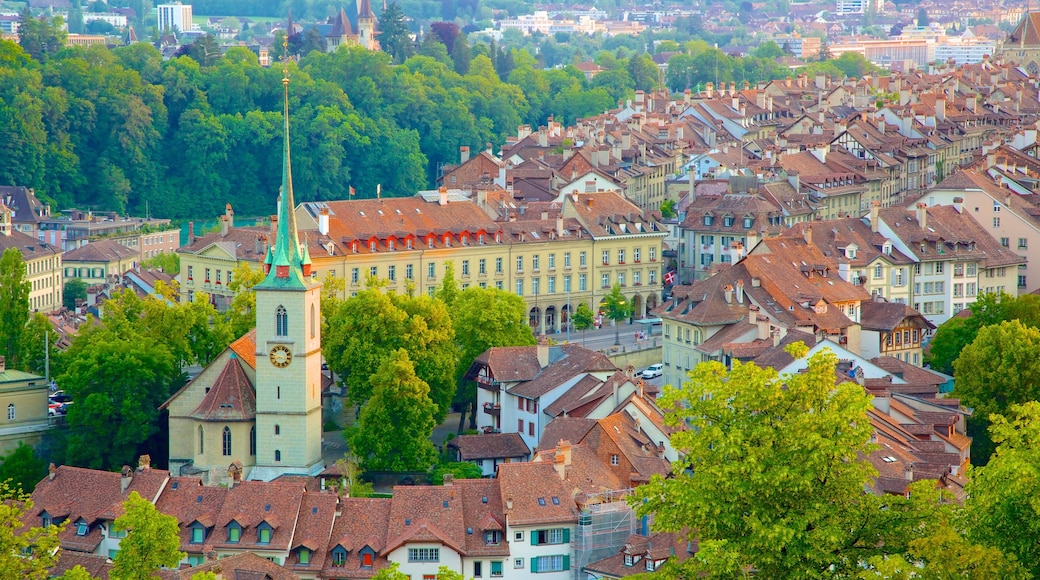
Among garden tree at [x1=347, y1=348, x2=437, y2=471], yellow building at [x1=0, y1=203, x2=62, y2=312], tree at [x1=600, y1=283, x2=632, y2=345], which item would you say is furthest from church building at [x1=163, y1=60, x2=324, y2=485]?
yellow building at [x1=0, y1=203, x2=62, y2=312]

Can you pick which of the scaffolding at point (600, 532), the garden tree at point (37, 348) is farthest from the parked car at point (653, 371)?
the scaffolding at point (600, 532)

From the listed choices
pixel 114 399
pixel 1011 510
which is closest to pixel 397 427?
pixel 114 399

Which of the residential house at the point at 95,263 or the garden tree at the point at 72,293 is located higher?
the residential house at the point at 95,263

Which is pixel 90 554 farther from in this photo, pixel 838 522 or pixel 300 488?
pixel 838 522

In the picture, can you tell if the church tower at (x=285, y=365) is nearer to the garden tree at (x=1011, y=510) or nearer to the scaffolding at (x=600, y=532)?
the scaffolding at (x=600, y=532)

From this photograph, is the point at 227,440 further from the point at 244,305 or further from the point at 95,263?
the point at 95,263

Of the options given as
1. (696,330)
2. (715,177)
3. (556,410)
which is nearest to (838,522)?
(556,410)
